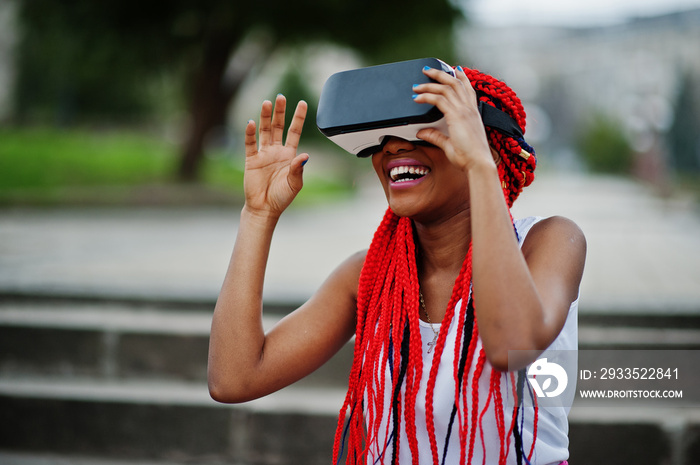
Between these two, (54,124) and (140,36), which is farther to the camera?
(54,124)

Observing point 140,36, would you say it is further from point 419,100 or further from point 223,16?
point 419,100

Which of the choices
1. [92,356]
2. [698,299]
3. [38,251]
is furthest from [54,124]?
[698,299]

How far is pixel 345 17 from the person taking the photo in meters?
13.6

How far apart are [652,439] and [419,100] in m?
2.32

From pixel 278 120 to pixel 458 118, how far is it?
60 cm

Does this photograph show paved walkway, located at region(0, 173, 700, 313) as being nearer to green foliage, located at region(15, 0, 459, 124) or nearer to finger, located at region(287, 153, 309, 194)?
finger, located at region(287, 153, 309, 194)

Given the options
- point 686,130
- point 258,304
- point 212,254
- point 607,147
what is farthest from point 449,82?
point 607,147

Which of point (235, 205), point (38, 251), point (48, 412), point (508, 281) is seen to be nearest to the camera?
point (508, 281)

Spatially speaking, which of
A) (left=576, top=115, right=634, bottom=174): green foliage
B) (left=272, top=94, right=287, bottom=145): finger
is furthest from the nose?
(left=576, top=115, right=634, bottom=174): green foliage

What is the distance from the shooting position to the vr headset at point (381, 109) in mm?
1397

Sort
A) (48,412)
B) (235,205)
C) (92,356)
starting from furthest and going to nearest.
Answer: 1. (235,205)
2. (92,356)
3. (48,412)

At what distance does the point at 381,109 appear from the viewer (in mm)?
1427

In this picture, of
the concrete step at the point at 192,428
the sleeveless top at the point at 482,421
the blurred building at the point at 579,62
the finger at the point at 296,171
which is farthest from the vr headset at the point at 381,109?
the blurred building at the point at 579,62

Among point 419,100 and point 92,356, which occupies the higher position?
point 419,100
